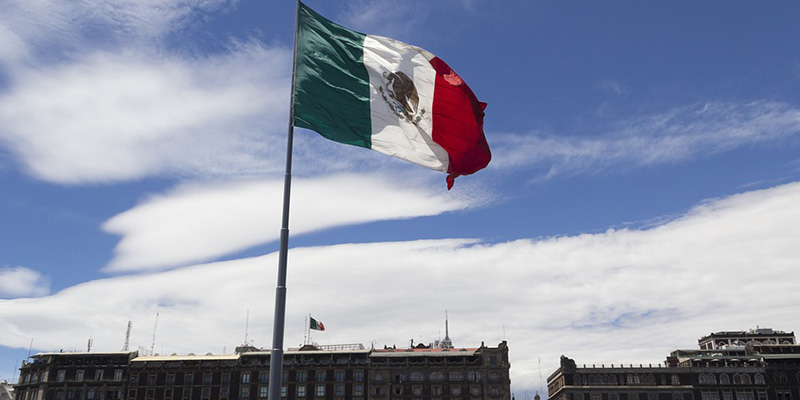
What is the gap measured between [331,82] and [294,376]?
112 metres

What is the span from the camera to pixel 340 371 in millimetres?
127375

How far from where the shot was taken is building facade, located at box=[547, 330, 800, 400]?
125750mm

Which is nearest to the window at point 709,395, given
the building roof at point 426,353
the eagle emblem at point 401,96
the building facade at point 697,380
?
the building facade at point 697,380

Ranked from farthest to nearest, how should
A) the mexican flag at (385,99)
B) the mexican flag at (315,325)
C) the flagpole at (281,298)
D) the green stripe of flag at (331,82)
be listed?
the mexican flag at (315,325) → the mexican flag at (385,99) → the green stripe of flag at (331,82) → the flagpole at (281,298)

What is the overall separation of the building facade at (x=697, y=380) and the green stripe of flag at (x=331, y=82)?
117m

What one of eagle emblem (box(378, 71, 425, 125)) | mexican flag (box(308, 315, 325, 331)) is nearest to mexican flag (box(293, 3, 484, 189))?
eagle emblem (box(378, 71, 425, 125))

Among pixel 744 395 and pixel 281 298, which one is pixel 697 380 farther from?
pixel 281 298

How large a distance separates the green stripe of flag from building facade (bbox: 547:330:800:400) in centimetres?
11705

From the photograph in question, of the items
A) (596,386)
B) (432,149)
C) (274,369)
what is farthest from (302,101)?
(596,386)

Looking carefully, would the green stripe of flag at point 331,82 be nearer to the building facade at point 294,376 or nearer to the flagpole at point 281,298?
the flagpole at point 281,298

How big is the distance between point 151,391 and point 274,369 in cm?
12156

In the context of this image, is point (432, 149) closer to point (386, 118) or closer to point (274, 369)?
point (386, 118)

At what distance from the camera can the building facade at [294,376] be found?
125m

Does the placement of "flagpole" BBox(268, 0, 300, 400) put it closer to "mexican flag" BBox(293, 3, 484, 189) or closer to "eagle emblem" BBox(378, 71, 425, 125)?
"mexican flag" BBox(293, 3, 484, 189)
